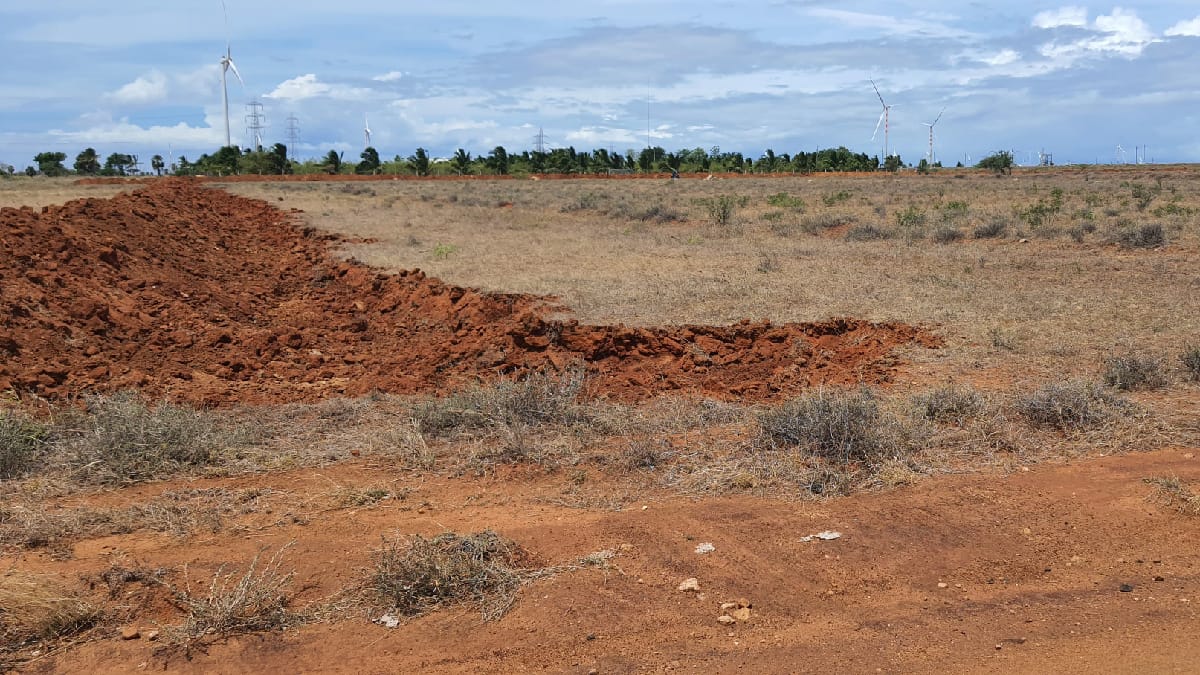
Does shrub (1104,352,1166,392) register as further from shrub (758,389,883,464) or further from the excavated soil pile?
shrub (758,389,883,464)

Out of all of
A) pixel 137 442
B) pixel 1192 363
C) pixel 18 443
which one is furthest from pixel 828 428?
pixel 18 443

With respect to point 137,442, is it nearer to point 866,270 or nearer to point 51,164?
point 866,270

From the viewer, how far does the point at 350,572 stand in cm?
445

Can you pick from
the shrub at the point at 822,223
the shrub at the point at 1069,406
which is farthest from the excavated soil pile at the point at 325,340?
the shrub at the point at 822,223

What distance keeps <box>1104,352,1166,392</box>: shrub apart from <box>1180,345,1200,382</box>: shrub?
8.4 inches

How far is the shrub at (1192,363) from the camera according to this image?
7.31 metres

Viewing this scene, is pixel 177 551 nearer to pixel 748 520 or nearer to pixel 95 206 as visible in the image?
pixel 748 520

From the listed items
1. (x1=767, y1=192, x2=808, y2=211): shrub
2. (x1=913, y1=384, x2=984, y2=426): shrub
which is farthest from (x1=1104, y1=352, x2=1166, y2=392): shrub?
(x1=767, y1=192, x2=808, y2=211): shrub

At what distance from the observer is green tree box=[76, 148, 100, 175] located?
2881 inches

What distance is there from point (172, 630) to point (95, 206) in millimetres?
15366

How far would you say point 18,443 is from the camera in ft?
19.4

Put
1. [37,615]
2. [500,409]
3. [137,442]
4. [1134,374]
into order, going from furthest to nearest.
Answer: [1134,374] → [500,409] → [137,442] → [37,615]

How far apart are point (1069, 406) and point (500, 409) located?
13.8 feet

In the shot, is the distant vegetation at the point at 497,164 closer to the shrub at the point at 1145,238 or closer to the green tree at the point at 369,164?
the green tree at the point at 369,164
